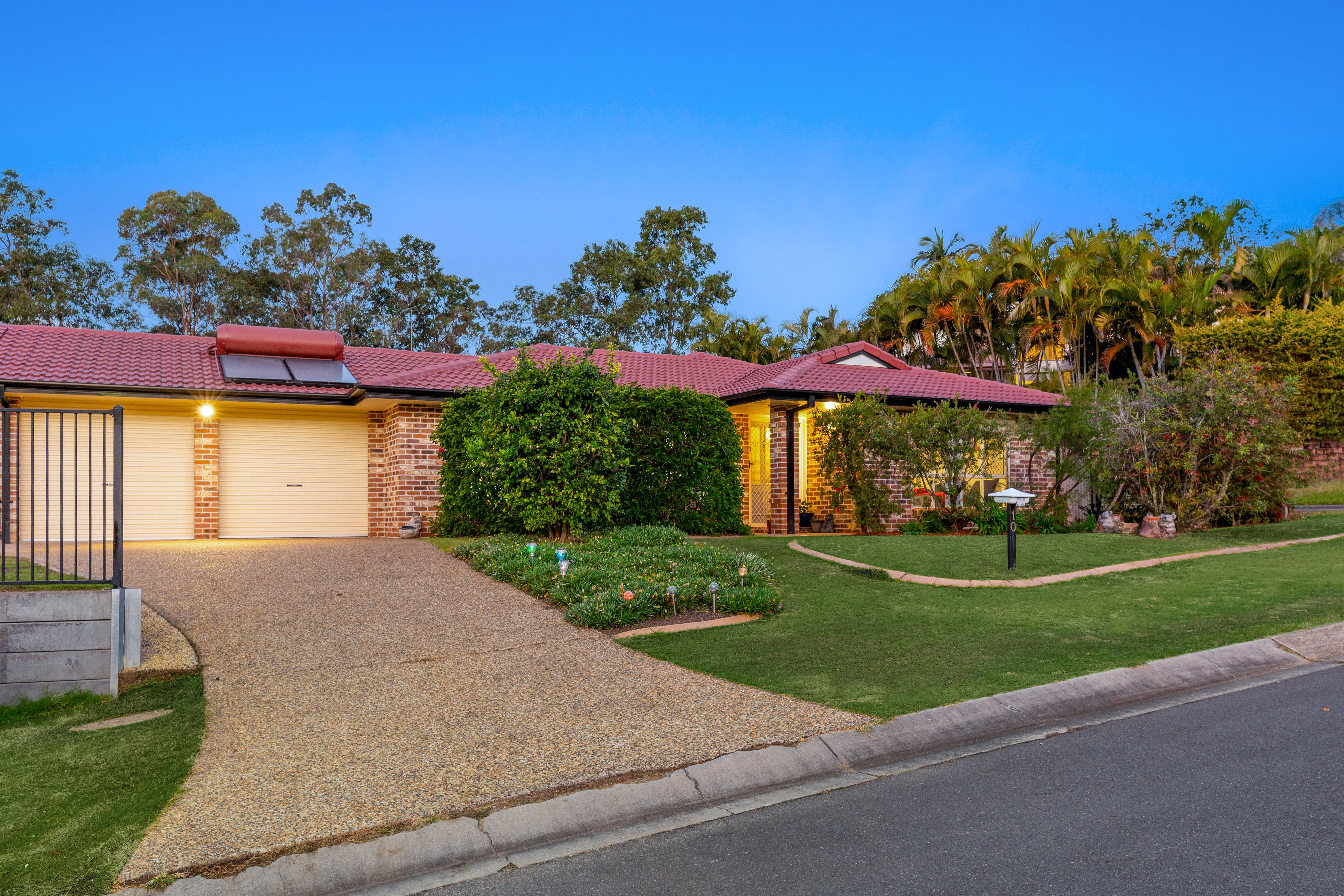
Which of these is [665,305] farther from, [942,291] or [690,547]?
[690,547]

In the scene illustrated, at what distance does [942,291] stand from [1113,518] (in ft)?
63.8

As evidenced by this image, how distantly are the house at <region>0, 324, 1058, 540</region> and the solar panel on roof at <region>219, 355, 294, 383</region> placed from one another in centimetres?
4

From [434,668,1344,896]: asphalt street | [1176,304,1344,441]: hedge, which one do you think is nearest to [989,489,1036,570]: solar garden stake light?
[434,668,1344,896]: asphalt street

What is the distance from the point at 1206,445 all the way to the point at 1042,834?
12106 millimetres

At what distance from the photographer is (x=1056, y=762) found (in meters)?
4.41

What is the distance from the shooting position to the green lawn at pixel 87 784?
3.49 m

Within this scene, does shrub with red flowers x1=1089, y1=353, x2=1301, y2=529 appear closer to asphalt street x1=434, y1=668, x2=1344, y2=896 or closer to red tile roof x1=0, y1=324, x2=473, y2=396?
asphalt street x1=434, y1=668, x2=1344, y2=896

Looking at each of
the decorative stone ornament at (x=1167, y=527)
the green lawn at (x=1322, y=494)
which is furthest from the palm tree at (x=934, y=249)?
the decorative stone ornament at (x=1167, y=527)

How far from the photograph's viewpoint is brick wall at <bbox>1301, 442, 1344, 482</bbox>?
77.3 feet

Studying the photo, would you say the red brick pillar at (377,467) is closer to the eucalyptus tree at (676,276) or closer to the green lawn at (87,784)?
the green lawn at (87,784)

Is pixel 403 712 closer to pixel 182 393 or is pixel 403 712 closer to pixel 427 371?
pixel 427 371

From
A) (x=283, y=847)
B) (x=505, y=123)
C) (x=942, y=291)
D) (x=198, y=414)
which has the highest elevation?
(x=505, y=123)

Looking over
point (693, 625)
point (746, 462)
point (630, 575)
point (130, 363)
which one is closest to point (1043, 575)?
point (693, 625)

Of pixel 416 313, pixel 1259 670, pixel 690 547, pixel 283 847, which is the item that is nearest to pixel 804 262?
pixel 416 313
